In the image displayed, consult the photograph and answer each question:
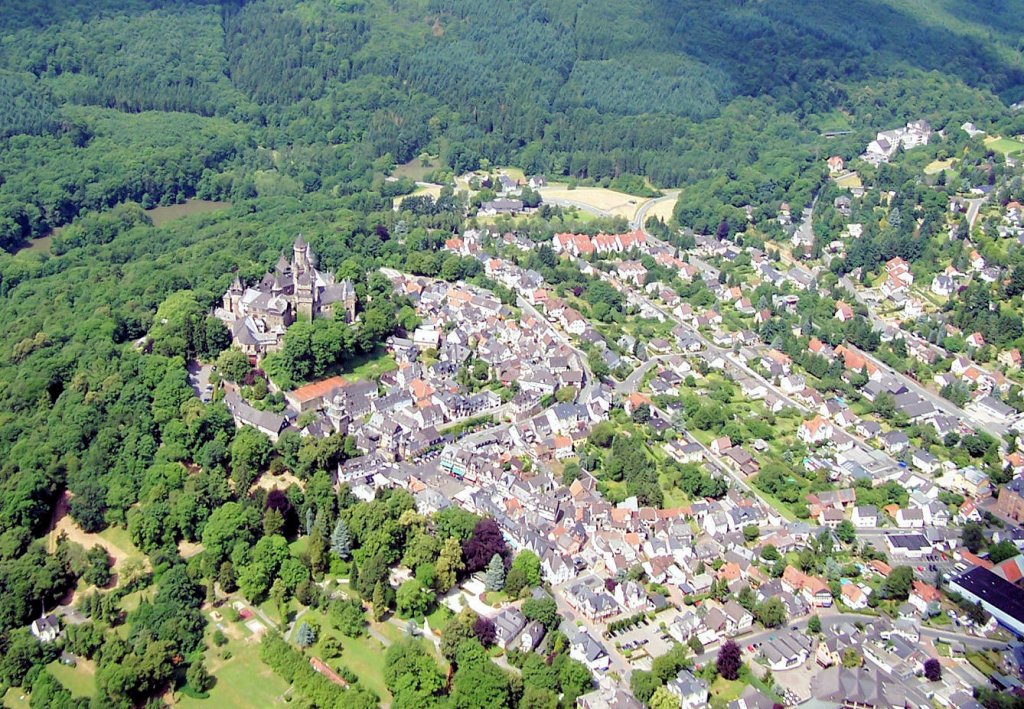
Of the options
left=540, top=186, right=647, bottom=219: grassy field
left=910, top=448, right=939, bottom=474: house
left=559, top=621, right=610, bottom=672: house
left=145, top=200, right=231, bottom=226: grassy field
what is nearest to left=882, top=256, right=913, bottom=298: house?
left=910, top=448, right=939, bottom=474: house

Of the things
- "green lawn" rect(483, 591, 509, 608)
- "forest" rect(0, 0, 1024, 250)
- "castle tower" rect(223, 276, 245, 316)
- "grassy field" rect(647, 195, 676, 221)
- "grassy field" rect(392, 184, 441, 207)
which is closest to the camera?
"green lawn" rect(483, 591, 509, 608)

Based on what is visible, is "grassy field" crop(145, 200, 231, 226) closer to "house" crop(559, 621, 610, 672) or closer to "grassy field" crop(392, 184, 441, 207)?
"grassy field" crop(392, 184, 441, 207)

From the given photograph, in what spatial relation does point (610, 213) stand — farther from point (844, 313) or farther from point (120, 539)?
point (120, 539)

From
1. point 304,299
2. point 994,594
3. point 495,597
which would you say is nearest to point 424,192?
point 304,299

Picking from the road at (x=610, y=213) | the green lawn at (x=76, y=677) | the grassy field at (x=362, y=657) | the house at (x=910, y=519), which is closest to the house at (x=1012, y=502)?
the house at (x=910, y=519)

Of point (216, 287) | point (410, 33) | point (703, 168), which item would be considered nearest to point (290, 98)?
point (410, 33)

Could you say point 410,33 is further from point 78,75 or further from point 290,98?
point 78,75

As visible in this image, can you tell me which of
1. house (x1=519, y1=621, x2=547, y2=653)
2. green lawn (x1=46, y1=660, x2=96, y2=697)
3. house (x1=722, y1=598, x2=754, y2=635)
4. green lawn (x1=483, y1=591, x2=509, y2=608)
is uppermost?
house (x1=722, y1=598, x2=754, y2=635)
